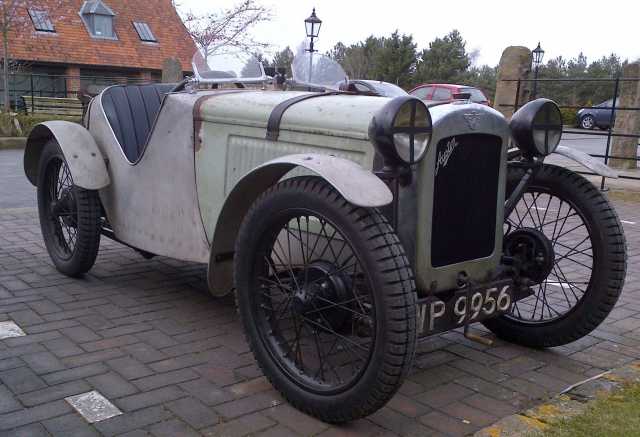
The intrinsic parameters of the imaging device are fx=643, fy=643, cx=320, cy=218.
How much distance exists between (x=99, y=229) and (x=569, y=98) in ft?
103

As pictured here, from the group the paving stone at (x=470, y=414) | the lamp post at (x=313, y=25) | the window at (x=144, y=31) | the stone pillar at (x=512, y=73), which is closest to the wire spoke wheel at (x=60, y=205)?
the paving stone at (x=470, y=414)

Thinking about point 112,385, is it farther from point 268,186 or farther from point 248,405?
point 268,186

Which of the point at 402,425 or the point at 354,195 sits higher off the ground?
the point at 354,195

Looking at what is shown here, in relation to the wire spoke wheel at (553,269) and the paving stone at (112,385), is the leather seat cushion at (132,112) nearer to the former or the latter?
the paving stone at (112,385)

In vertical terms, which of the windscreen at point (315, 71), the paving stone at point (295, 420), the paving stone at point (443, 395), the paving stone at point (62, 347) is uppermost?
the windscreen at point (315, 71)

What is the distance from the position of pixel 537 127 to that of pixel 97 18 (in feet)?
90.0

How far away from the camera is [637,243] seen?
6363mm

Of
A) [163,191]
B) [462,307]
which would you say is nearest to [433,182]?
[462,307]

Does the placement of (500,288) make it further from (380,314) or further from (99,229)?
(99,229)

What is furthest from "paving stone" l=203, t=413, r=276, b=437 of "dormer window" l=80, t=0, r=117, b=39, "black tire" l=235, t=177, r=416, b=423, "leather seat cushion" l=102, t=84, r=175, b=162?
"dormer window" l=80, t=0, r=117, b=39

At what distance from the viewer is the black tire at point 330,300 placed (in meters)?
2.32

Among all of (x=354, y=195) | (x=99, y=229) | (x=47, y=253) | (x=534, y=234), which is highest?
(x=354, y=195)

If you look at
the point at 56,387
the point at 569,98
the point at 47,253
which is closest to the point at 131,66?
the point at 569,98

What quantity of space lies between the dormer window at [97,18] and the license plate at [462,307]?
2753cm
